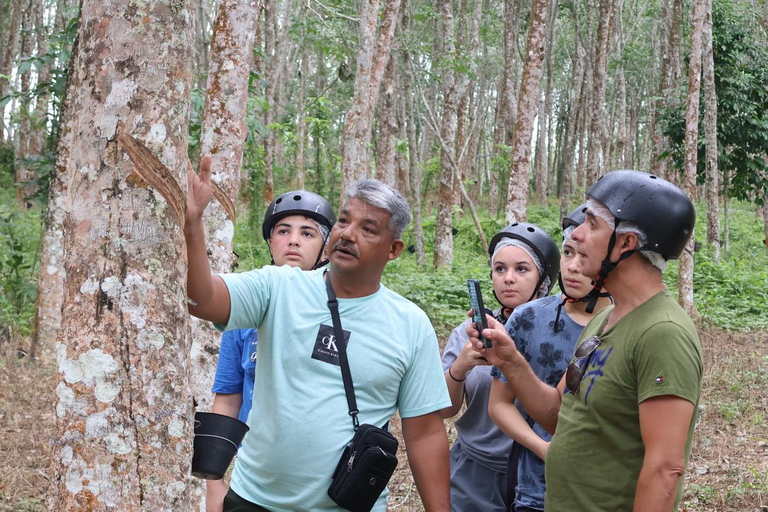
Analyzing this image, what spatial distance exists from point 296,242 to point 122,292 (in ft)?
4.81

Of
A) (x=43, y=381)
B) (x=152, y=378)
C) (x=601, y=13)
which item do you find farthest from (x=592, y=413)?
(x=601, y=13)

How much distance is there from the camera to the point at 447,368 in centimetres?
311

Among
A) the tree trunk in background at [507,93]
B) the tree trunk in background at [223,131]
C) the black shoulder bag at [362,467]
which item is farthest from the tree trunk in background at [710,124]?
the black shoulder bag at [362,467]

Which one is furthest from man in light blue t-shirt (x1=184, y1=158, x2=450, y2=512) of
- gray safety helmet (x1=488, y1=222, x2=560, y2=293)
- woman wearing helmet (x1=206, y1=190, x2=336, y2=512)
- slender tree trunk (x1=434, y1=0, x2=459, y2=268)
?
slender tree trunk (x1=434, y1=0, x2=459, y2=268)

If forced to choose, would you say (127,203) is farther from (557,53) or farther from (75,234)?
(557,53)

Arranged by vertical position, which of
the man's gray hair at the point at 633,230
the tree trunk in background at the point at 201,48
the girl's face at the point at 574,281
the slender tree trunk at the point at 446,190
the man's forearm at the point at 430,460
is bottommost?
the man's forearm at the point at 430,460

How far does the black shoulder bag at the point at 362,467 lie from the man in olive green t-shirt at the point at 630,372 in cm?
50

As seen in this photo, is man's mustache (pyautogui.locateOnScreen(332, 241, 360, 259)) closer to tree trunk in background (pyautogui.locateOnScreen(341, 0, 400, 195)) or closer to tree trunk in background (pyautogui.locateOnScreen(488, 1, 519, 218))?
tree trunk in background (pyautogui.locateOnScreen(341, 0, 400, 195))

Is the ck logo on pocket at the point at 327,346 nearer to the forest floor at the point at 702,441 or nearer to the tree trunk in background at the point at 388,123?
the forest floor at the point at 702,441

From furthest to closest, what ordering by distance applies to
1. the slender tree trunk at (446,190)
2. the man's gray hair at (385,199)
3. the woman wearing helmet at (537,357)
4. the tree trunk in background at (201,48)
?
the slender tree trunk at (446,190), the tree trunk in background at (201,48), the woman wearing helmet at (537,357), the man's gray hair at (385,199)

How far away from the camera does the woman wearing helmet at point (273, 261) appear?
9.50 feet

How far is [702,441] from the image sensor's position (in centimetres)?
605

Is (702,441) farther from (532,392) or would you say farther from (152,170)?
(152,170)

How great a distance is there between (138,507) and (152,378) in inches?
11.7
